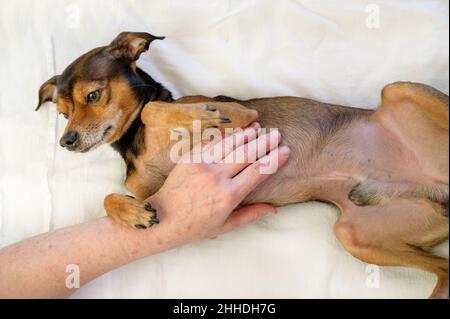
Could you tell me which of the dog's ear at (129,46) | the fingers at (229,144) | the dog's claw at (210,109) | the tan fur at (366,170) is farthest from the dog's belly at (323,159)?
the dog's ear at (129,46)

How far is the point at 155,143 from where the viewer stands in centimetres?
211

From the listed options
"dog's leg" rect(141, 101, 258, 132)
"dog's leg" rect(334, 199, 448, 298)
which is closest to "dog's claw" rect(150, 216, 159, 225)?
"dog's leg" rect(141, 101, 258, 132)

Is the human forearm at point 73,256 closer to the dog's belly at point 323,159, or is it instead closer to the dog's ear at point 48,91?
the dog's belly at point 323,159

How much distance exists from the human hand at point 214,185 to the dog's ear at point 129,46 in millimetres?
505

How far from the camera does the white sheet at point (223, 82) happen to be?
212cm

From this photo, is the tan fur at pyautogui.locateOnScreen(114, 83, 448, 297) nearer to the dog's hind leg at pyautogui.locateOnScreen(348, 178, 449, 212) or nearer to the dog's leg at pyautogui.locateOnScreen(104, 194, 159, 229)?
the dog's hind leg at pyautogui.locateOnScreen(348, 178, 449, 212)

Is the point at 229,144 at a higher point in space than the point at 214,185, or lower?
higher

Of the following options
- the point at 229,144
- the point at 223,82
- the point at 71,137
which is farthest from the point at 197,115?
the point at 71,137

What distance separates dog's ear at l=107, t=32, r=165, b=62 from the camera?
2207 mm

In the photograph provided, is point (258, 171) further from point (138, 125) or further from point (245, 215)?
point (138, 125)

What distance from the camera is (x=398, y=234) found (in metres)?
1.95

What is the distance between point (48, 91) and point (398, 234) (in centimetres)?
154
